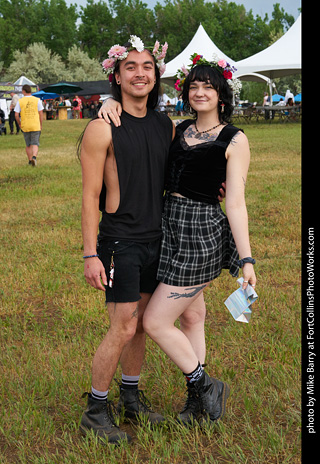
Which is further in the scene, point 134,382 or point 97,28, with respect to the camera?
point 97,28

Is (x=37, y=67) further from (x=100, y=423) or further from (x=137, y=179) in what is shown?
(x=100, y=423)

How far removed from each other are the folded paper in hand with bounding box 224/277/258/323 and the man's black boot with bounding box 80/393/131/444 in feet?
3.07

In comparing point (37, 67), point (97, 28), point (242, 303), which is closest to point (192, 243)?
point (242, 303)

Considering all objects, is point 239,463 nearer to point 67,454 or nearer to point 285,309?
point 67,454

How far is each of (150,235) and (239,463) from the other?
1.29 m

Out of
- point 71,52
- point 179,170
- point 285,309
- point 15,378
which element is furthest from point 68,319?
point 71,52

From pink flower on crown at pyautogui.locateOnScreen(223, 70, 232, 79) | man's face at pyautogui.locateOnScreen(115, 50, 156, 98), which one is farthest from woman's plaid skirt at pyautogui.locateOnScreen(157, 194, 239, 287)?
pink flower on crown at pyautogui.locateOnScreen(223, 70, 232, 79)

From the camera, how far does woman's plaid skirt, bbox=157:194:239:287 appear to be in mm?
3139

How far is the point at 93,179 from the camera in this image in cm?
302

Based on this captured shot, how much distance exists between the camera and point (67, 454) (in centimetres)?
308

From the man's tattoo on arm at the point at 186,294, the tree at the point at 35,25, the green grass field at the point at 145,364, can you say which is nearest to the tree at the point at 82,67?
the tree at the point at 35,25

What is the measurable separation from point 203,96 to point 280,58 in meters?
28.1

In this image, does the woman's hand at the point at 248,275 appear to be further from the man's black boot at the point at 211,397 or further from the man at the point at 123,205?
the man's black boot at the point at 211,397

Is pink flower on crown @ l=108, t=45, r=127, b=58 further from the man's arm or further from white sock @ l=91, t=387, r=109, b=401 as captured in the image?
white sock @ l=91, t=387, r=109, b=401
